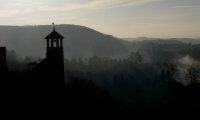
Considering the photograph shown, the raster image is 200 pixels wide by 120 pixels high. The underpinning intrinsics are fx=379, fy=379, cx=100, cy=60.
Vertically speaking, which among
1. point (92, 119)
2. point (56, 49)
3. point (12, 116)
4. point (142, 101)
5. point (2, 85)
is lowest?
point (142, 101)

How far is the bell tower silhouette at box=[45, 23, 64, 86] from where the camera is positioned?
35750mm

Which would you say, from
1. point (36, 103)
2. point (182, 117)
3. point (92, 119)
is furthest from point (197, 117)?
point (36, 103)

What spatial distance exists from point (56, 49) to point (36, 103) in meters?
7.28

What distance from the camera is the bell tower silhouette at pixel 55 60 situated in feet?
117

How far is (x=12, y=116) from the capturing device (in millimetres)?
29281

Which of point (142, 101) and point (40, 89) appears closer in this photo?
point (40, 89)

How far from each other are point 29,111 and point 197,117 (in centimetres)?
4057

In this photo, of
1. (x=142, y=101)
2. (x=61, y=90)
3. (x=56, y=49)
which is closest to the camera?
(x=61, y=90)

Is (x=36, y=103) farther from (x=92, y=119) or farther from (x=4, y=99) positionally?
(x=92, y=119)

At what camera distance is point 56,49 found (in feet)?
122

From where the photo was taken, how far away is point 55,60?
36.8 metres

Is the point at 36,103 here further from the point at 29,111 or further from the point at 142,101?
the point at 142,101

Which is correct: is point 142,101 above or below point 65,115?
below

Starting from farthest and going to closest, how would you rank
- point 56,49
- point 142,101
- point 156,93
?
point 156,93 < point 142,101 < point 56,49
